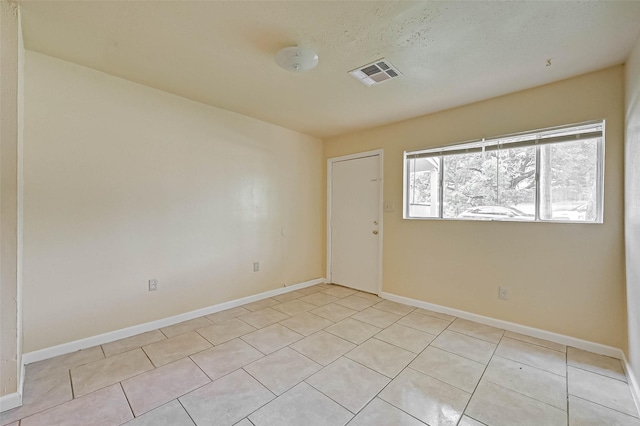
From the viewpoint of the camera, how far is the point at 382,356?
223cm

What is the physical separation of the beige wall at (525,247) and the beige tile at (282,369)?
73.8 inches

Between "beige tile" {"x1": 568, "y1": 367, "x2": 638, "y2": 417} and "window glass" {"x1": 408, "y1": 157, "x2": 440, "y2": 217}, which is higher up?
"window glass" {"x1": 408, "y1": 157, "x2": 440, "y2": 217}

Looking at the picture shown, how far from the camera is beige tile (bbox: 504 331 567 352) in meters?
2.39

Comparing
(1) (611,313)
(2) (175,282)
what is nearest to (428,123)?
(1) (611,313)

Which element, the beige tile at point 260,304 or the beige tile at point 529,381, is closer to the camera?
the beige tile at point 529,381

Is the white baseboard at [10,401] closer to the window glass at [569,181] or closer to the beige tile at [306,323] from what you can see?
the beige tile at [306,323]

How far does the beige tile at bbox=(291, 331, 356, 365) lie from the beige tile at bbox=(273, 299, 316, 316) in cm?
64

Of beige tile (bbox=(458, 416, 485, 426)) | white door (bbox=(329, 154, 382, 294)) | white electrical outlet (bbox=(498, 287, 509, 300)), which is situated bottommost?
beige tile (bbox=(458, 416, 485, 426))

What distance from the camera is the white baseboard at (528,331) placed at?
2.27 m

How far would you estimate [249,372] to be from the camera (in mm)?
2000

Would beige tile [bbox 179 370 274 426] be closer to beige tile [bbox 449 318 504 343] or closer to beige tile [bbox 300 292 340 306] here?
beige tile [bbox 300 292 340 306]

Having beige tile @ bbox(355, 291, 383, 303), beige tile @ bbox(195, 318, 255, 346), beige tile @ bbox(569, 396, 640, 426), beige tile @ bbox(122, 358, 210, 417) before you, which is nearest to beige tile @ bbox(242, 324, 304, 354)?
beige tile @ bbox(195, 318, 255, 346)

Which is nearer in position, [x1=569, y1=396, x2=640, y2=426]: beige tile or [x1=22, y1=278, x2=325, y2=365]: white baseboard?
[x1=569, y1=396, x2=640, y2=426]: beige tile

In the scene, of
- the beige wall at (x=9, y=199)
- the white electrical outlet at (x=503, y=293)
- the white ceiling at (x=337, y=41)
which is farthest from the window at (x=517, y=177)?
the beige wall at (x=9, y=199)
